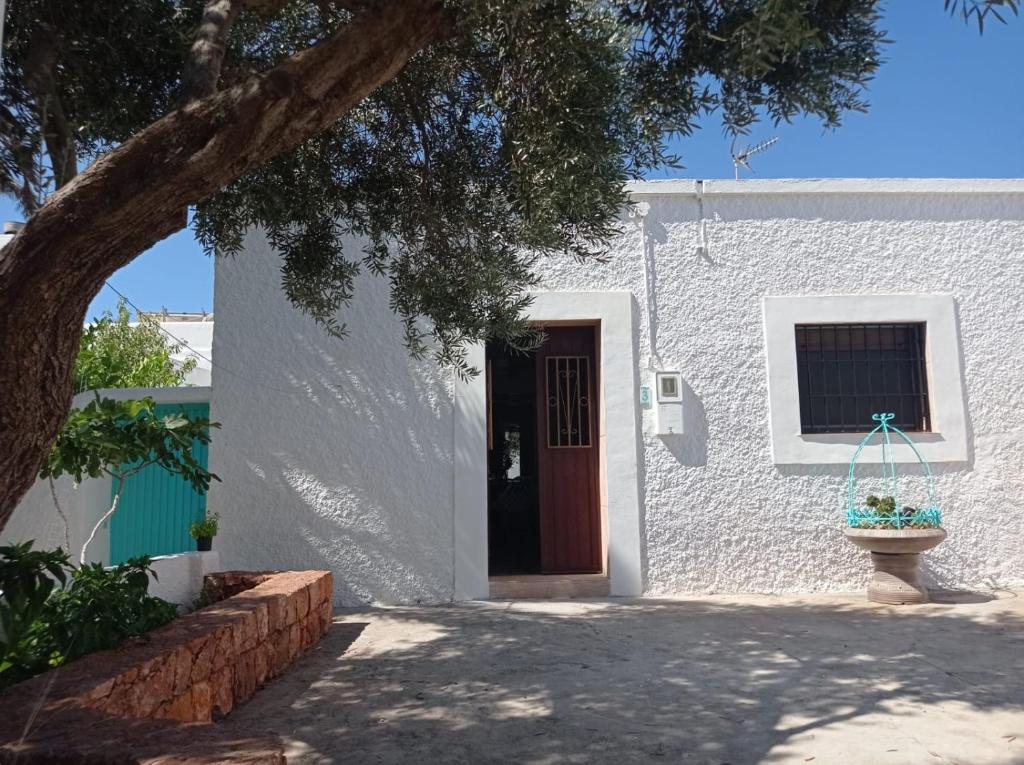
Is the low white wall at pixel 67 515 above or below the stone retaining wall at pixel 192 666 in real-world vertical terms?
above

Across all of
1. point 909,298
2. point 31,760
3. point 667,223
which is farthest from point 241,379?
point 909,298

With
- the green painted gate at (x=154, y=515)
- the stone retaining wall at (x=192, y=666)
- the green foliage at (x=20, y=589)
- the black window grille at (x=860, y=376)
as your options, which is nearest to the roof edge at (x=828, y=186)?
the black window grille at (x=860, y=376)

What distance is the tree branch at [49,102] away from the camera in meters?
3.90

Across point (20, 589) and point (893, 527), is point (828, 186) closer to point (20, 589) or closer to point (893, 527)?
point (893, 527)

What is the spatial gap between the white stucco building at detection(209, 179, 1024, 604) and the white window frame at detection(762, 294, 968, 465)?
0.02 metres

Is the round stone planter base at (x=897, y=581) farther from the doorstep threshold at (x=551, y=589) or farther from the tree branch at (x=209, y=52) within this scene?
the tree branch at (x=209, y=52)

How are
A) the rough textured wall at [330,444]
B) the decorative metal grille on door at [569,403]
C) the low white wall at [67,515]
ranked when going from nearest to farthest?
1. the low white wall at [67,515]
2. the rough textured wall at [330,444]
3. the decorative metal grille on door at [569,403]

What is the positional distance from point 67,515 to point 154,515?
0.69 meters

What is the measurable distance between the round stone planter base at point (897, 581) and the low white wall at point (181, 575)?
555 cm

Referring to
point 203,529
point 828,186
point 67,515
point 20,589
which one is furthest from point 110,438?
point 828,186

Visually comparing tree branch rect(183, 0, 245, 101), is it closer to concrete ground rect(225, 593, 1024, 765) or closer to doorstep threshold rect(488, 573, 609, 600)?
concrete ground rect(225, 593, 1024, 765)

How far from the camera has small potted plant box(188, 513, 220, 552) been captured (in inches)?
276

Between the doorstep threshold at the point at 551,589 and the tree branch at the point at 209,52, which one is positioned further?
the doorstep threshold at the point at 551,589

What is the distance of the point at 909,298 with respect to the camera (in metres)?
7.77
